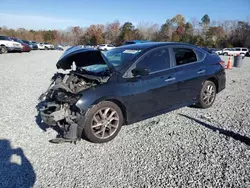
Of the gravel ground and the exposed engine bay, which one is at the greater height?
the exposed engine bay

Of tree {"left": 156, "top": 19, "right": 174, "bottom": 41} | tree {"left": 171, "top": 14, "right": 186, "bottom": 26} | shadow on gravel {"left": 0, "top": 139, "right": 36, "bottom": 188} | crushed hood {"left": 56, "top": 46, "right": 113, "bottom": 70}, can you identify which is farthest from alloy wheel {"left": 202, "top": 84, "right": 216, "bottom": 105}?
tree {"left": 171, "top": 14, "right": 186, "bottom": 26}

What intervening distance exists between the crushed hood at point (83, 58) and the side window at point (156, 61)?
0.67 m

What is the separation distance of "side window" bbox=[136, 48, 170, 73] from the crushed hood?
671mm

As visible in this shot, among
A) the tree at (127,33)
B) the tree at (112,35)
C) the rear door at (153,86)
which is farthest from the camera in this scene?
the tree at (112,35)

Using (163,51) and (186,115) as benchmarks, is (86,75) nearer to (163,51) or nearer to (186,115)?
(163,51)

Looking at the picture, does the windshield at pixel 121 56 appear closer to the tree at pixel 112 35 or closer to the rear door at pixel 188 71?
the rear door at pixel 188 71

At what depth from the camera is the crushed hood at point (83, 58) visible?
3.86 m

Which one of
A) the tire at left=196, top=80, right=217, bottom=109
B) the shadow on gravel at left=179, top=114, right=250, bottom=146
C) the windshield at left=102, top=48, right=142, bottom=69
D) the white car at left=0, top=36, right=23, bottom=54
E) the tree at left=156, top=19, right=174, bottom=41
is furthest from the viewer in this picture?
the tree at left=156, top=19, right=174, bottom=41

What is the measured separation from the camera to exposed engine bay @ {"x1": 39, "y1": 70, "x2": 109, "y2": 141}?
10.6ft

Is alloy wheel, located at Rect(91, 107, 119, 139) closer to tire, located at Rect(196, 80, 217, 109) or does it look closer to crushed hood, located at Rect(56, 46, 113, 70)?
crushed hood, located at Rect(56, 46, 113, 70)

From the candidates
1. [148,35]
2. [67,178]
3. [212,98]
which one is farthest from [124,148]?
[148,35]

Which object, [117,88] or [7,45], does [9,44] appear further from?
[117,88]

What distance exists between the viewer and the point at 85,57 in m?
4.07

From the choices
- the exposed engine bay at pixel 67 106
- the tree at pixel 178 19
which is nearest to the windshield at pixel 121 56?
the exposed engine bay at pixel 67 106
